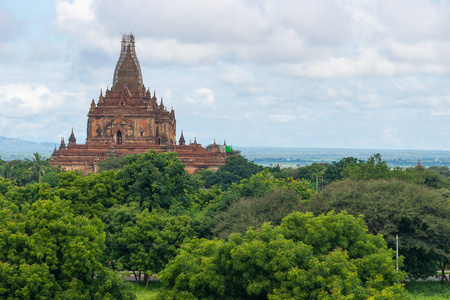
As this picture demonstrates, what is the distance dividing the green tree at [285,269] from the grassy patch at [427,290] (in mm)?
9922

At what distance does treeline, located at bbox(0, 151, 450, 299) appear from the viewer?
34.9 metres

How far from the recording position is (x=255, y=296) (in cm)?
3597

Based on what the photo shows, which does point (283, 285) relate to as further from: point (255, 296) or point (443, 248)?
A: point (443, 248)

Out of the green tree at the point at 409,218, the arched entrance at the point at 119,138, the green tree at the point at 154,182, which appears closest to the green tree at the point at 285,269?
the green tree at the point at 409,218

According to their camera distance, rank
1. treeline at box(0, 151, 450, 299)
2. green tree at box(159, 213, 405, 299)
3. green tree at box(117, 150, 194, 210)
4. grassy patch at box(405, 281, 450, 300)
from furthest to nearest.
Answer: green tree at box(117, 150, 194, 210) < grassy patch at box(405, 281, 450, 300) < treeline at box(0, 151, 450, 299) < green tree at box(159, 213, 405, 299)

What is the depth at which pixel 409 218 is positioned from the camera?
48.4 meters

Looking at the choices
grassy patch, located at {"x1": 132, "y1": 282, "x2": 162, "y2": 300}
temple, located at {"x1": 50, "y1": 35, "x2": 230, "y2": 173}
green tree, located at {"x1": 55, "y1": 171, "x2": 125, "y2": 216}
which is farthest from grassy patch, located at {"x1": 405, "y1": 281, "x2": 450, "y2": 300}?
temple, located at {"x1": 50, "y1": 35, "x2": 230, "y2": 173}

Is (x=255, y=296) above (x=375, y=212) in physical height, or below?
below

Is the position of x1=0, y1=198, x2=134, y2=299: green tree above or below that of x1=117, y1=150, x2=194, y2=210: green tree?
below

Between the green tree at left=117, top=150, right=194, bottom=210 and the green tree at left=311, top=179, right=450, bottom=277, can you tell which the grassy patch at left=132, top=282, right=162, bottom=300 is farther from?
the green tree at left=311, top=179, right=450, bottom=277

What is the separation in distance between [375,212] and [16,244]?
77.0 feet

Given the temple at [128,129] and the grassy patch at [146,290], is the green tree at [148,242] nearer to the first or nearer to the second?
the grassy patch at [146,290]

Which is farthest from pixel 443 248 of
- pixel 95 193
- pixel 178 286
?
pixel 95 193

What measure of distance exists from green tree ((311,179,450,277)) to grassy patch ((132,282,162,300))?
1206 centimetres
